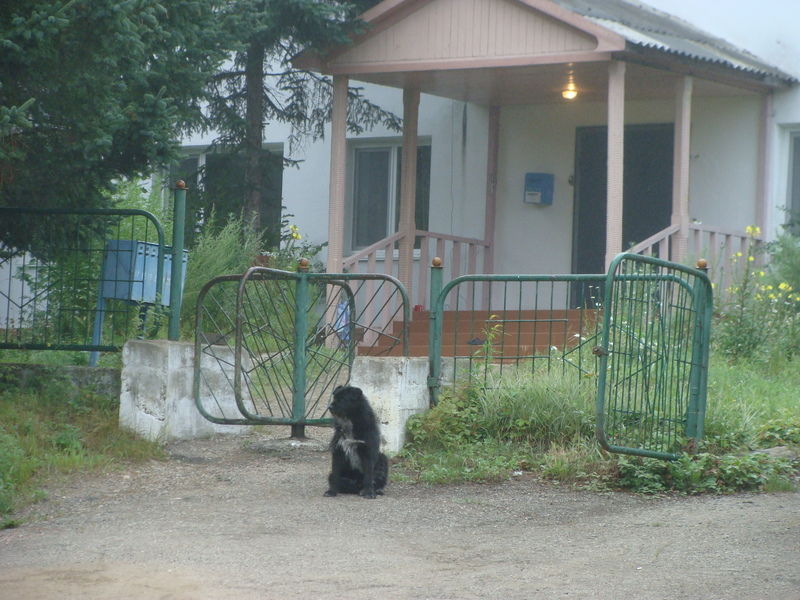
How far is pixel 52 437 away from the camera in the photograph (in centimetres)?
818

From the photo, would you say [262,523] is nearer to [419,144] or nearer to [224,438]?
[224,438]

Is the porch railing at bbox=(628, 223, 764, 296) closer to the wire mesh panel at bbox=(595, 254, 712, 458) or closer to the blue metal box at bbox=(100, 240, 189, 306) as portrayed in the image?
the wire mesh panel at bbox=(595, 254, 712, 458)

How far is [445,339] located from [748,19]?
5397 mm

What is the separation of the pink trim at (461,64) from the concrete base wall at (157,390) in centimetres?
478

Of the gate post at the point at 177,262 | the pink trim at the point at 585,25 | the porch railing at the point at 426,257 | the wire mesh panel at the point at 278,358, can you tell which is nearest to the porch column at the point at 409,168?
the porch railing at the point at 426,257

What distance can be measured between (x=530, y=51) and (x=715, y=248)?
2.95 meters

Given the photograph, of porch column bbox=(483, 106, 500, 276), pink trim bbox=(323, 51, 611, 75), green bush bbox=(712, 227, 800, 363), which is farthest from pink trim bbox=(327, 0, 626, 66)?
porch column bbox=(483, 106, 500, 276)

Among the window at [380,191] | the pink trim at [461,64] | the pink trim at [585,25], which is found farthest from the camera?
the window at [380,191]

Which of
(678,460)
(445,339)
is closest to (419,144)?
(445,339)

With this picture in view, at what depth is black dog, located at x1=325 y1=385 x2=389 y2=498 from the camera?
282 inches

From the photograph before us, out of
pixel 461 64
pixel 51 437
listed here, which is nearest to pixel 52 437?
pixel 51 437

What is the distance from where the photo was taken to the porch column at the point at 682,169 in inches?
473

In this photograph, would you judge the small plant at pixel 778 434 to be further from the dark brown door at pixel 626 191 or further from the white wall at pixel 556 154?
the dark brown door at pixel 626 191

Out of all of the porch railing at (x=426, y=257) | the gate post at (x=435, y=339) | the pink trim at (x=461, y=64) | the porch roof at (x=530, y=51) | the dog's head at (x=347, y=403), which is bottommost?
the dog's head at (x=347, y=403)
